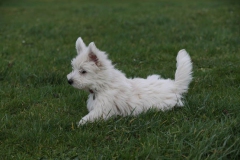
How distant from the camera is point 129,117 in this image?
4434 millimetres

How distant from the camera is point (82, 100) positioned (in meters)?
5.29

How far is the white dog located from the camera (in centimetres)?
453

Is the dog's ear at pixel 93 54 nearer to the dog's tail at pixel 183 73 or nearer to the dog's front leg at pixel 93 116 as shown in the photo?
the dog's front leg at pixel 93 116

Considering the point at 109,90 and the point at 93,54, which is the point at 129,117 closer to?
the point at 109,90

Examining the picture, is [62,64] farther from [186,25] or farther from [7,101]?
[186,25]

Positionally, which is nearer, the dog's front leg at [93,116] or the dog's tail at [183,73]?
the dog's front leg at [93,116]

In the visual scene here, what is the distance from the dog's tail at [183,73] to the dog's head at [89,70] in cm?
108

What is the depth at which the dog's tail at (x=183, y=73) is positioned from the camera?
16.1ft

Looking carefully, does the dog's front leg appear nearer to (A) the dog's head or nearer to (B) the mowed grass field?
(B) the mowed grass field

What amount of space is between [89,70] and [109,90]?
0.39 meters

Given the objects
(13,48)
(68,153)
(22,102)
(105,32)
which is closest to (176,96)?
(68,153)

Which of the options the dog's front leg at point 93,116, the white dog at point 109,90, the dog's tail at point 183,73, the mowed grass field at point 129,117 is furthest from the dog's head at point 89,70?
the dog's tail at point 183,73

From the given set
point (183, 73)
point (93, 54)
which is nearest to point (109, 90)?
point (93, 54)

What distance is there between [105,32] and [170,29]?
202 centimetres
